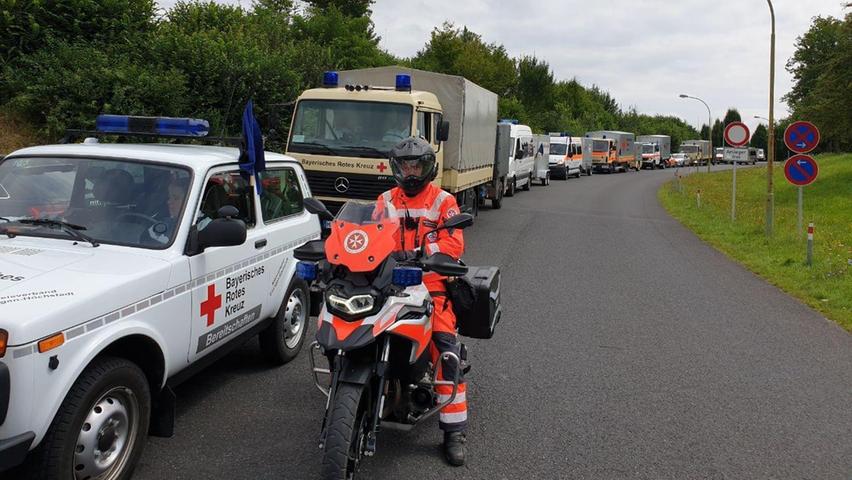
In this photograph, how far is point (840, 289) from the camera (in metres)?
10.5

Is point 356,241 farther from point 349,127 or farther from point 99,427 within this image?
point 349,127

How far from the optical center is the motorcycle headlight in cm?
370

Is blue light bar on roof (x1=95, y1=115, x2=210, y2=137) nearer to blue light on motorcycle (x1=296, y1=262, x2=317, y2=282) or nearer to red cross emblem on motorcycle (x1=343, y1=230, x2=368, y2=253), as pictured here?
blue light on motorcycle (x1=296, y1=262, x2=317, y2=282)

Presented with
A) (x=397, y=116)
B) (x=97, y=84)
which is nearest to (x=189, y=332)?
(x=397, y=116)

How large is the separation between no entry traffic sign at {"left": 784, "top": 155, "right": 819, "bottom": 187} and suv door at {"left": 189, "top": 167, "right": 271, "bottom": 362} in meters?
11.2

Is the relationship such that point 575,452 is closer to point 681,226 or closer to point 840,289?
point 840,289

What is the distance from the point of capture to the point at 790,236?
16.2m

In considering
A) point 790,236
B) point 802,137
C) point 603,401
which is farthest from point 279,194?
point 790,236

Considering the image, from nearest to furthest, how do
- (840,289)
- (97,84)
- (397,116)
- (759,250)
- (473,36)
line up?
(840,289), (397,116), (759,250), (97,84), (473,36)

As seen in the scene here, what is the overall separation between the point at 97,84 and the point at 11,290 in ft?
48.1

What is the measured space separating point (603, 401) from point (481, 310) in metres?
1.53

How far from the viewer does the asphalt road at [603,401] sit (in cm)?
440

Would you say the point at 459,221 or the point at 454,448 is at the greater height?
the point at 459,221

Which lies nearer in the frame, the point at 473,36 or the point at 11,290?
the point at 11,290
